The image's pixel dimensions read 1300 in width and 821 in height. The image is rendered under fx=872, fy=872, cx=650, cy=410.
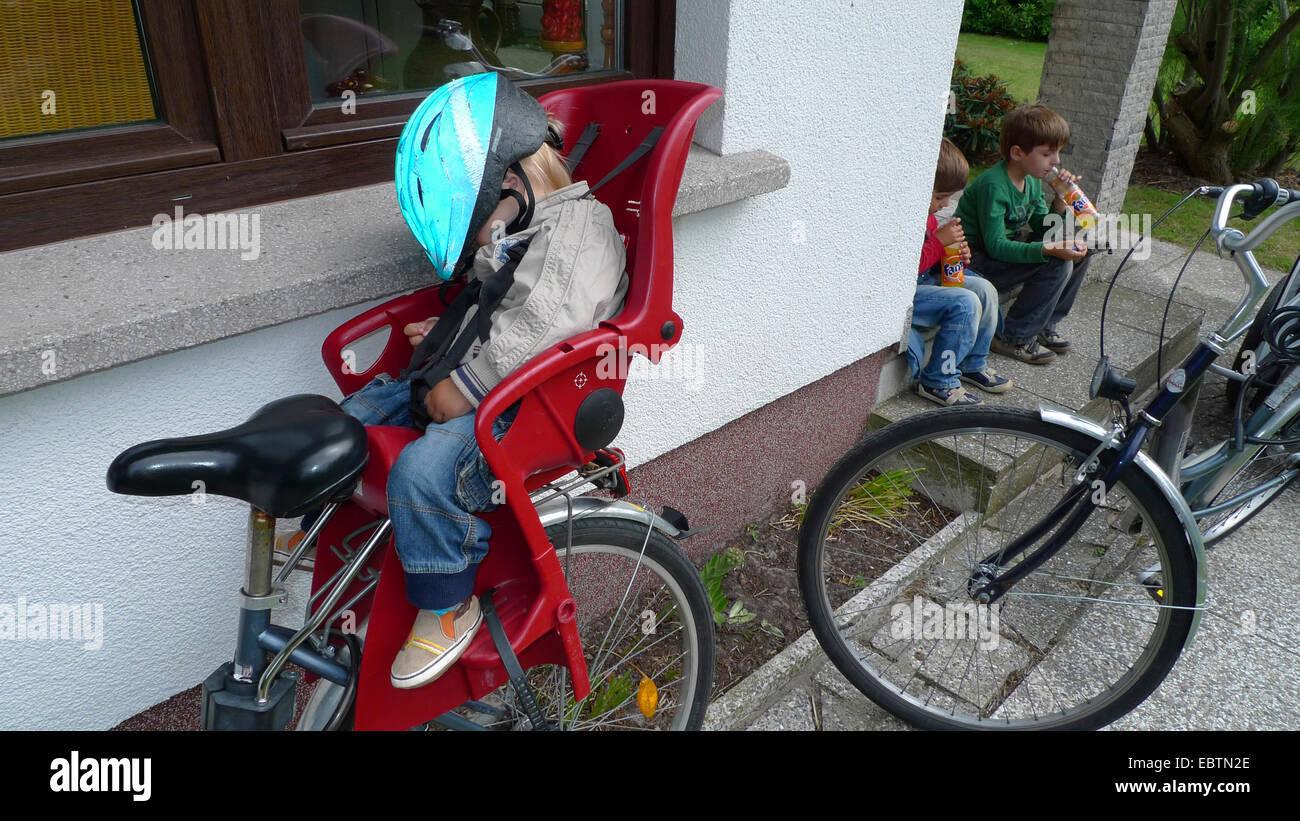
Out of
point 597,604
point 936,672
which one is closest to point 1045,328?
point 936,672

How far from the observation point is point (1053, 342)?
3996 mm

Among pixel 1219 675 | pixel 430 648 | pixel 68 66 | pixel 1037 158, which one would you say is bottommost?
pixel 1219 675

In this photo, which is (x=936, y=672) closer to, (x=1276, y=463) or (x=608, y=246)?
(x=1276, y=463)

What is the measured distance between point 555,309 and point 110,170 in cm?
102

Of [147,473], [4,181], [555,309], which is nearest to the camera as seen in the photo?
[147,473]

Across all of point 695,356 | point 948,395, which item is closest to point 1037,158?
point 948,395

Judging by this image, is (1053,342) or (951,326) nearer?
(951,326)

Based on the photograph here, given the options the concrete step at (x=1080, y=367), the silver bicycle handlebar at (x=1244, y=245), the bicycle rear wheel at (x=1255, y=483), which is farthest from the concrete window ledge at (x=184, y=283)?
the bicycle rear wheel at (x=1255, y=483)

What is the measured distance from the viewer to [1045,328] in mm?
4047

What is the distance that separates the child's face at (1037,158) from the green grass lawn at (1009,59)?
7.89 meters

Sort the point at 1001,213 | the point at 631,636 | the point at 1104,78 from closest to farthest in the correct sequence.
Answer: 1. the point at 631,636
2. the point at 1001,213
3. the point at 1104,78

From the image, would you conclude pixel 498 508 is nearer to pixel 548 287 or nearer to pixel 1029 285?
pixel 548 287

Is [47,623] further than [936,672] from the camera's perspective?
No

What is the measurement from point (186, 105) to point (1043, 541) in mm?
2265
